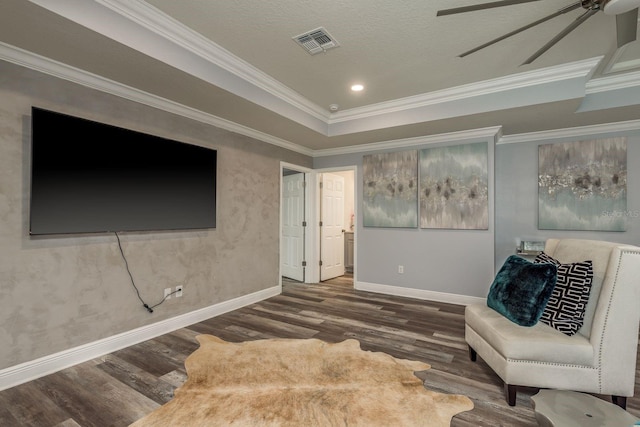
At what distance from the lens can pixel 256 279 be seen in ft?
14.5

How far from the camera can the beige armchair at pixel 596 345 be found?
6.09ft

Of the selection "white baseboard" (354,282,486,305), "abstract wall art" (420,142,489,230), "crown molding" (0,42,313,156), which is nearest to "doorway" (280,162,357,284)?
"white baseboard" (354,282,486,305)

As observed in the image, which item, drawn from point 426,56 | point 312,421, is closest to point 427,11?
point 426,56

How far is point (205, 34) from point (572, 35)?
301 cm

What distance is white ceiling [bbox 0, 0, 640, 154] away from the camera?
2.18 meters

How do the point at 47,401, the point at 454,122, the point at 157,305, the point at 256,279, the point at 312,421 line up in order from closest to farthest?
the point at 312,421 < the point at 47,401 < the point at 157,305 < the point at 454,122 < the point at 256,279

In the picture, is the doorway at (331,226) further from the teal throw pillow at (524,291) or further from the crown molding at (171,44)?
the teal throw pillow at (524,291)

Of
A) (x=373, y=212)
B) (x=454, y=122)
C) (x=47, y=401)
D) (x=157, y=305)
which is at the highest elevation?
(x=454, y=122)

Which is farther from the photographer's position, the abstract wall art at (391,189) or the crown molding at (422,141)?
the abstract wall art at (391,189)

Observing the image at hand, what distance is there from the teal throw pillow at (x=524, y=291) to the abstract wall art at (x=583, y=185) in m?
2.33

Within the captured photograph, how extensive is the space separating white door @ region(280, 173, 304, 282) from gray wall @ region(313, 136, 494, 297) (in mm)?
824

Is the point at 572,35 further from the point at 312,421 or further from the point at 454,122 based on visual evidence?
the point at 312,421

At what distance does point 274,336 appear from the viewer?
3146 mm

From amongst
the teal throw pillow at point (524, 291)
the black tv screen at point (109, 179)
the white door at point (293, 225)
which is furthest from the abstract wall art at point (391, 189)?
the black tv screen at point (109, 179)
